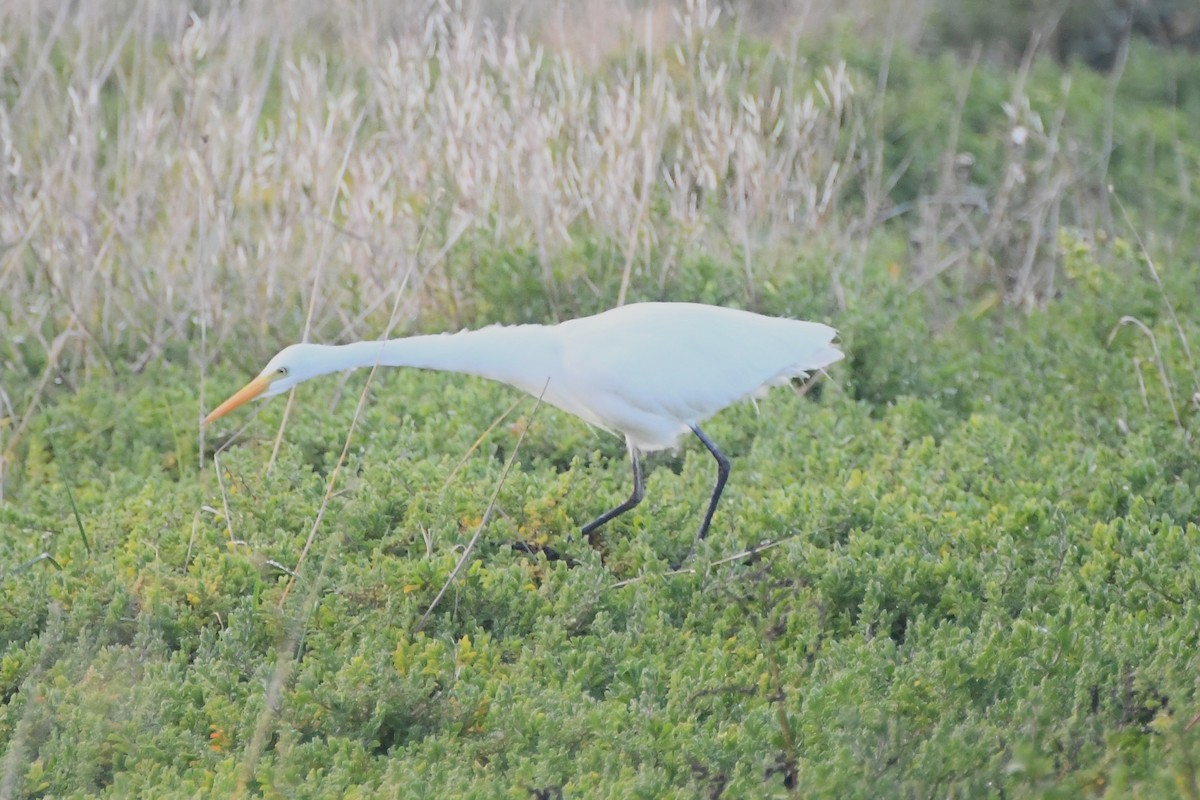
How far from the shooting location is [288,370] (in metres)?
3.48

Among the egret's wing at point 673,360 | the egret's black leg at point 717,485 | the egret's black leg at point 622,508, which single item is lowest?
the egret's black leg at point 622,508

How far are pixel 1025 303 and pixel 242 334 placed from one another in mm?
3128

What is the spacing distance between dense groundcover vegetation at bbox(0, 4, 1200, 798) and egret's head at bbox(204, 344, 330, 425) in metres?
0.25

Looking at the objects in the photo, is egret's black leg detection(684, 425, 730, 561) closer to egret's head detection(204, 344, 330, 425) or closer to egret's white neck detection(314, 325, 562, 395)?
egret's white neck detection(314, 325, 562, 395)

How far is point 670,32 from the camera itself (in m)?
7.11

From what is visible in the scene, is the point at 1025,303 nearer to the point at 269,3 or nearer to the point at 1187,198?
the point at 1187,198

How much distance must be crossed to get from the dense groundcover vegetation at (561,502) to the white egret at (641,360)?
181mm

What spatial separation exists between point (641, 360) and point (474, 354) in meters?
0.44

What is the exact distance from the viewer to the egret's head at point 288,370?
11.3ft

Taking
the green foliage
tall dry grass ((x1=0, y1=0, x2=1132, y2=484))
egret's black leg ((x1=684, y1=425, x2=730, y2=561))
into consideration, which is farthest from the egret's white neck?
tall dry grass ((x1=0, y1=0, x2=1132, y2=484))

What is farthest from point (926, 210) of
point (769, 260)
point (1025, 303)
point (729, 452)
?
point (729, 452)

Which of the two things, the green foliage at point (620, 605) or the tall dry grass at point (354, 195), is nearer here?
the green foliage at point (620, 605)

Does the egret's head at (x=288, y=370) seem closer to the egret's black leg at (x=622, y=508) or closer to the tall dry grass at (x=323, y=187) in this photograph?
the egret's black leg at (x=622, y=508)

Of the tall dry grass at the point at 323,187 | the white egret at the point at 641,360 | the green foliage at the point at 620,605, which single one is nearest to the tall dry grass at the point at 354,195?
the tall dry grass at the point at 323,187
